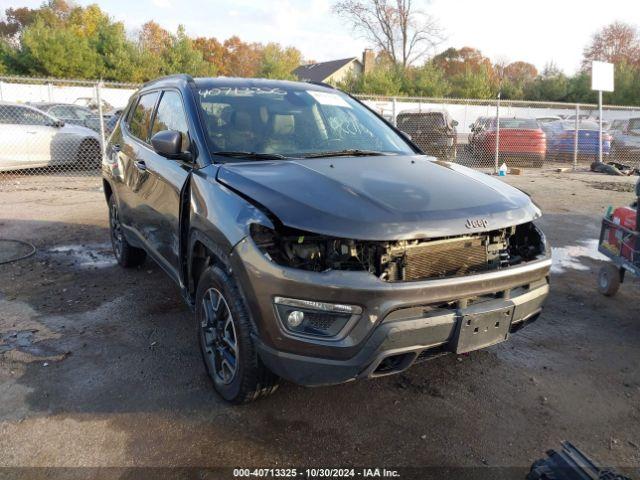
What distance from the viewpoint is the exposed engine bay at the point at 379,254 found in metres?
2.42

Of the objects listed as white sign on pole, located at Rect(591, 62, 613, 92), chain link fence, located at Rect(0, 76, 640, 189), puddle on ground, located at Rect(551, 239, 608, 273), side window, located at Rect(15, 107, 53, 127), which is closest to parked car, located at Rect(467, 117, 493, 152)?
chain link fence, located at Rect(0, 76, 640, 189)

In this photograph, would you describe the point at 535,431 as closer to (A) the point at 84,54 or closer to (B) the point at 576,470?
(B) the point at 576,470

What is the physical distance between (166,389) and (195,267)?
764mm

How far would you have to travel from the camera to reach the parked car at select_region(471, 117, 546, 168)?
49.2 ft

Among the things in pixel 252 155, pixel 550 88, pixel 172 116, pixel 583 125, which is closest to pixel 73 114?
pixel 172 116

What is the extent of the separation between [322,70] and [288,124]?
176 feet

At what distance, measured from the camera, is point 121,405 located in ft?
9.70

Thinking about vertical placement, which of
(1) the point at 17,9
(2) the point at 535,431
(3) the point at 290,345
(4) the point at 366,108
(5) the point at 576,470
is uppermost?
(1) the point at 17,9

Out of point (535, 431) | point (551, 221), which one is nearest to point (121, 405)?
point (535, 431)

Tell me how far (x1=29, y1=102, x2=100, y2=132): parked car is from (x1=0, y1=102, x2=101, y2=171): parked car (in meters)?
3.68

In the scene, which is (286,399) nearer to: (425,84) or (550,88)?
(425,84)

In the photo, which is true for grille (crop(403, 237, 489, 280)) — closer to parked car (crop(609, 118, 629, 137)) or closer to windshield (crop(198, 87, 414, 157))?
windshield (crop(198, 87, 414, 157))

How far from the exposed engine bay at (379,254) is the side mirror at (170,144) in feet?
3.35

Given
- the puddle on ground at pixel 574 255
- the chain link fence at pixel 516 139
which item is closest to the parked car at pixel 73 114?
the chain link fence at pixel 516 139
